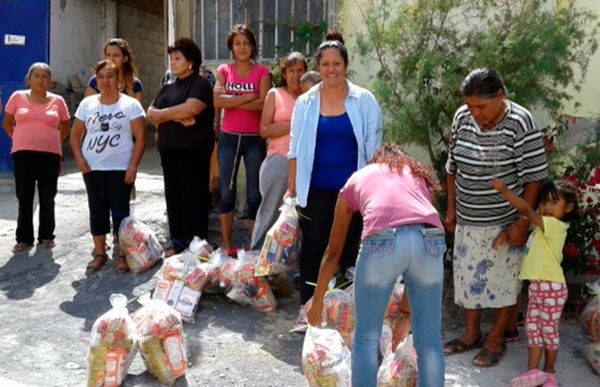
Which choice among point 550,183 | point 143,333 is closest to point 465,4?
point 550,183

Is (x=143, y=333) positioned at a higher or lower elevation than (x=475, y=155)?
lower

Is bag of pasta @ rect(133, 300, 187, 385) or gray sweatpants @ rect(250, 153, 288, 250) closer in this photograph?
bag of pasta @ rect(133, 300, 187, 385)

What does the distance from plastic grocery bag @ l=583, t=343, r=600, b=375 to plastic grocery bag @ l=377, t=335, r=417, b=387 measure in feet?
4.59

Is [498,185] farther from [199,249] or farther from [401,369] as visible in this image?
[199,249]

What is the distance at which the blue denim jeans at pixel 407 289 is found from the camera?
3.15m

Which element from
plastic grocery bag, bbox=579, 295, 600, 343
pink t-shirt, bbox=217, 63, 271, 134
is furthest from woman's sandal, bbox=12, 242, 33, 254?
plastic grocery bag, bbox=579, 295, 600, 343

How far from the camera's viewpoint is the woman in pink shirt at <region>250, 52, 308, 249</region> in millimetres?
5395

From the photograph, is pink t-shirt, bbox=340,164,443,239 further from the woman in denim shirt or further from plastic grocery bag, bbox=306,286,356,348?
the woman in denim shirt

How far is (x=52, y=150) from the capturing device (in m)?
6.64

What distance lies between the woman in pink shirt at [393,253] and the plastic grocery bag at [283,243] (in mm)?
1346

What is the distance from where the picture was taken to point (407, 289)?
3334mm

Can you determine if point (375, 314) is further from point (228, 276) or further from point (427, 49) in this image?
point (427, 49)

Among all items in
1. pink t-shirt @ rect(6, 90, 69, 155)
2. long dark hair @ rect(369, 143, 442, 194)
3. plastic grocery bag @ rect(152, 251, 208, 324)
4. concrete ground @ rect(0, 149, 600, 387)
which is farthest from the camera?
pink t-shirt @ rect(6, 90, 69, 155)

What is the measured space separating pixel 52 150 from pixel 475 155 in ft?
13.7
